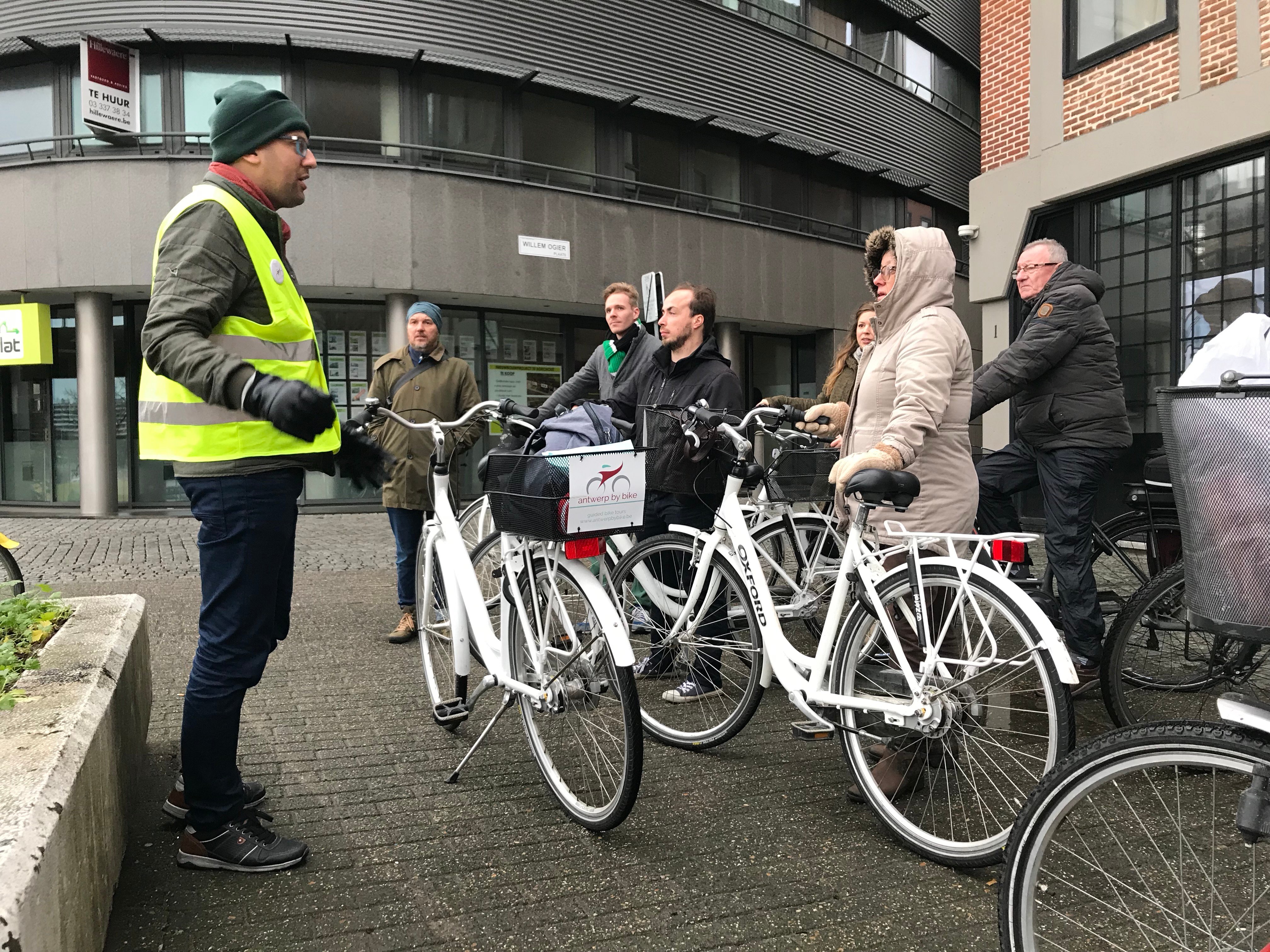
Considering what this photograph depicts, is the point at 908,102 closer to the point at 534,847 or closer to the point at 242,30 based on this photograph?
the point at 242,30

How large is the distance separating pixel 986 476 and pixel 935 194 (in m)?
20.5

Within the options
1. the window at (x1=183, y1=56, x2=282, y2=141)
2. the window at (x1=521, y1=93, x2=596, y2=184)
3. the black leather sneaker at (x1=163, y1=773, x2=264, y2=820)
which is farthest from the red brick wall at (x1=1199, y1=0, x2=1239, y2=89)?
the window at (x1=183, y1=56, x2=282, y2=141)

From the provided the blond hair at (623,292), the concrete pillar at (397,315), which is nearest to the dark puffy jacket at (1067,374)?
the blond hair at (623,292)

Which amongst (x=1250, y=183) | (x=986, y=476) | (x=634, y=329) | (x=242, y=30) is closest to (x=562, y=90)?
(x=242, y=30)

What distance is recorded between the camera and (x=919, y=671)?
9.91 feet

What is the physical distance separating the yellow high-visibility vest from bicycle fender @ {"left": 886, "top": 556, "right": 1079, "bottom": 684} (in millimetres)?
1890

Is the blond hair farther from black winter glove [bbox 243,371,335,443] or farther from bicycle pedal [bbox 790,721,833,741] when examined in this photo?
black winter glove [bbox 243,371,335,443]

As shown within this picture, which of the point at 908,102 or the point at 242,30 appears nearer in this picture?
the point at 242,30

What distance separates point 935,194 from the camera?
23781mm

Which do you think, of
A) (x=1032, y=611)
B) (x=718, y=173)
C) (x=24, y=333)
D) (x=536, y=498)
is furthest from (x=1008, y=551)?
(x=718, y=173)

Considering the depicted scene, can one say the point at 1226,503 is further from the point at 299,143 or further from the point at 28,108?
the point at 28,108

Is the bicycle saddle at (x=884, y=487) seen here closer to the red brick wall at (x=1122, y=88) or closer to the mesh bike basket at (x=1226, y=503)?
the mesh bike basket at (x=1226, y=503)

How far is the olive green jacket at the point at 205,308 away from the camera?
2.65m

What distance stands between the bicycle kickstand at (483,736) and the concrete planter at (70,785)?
1.07 metres
